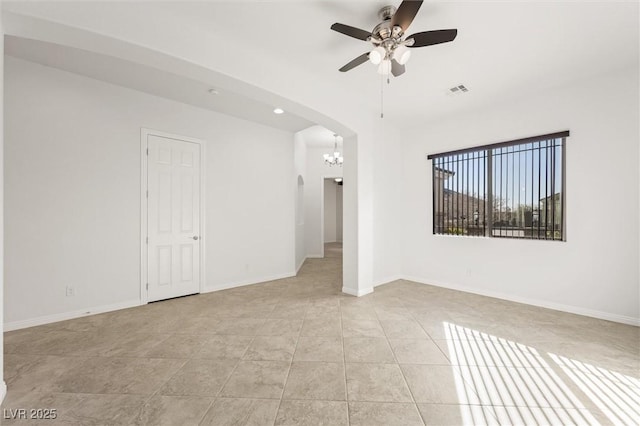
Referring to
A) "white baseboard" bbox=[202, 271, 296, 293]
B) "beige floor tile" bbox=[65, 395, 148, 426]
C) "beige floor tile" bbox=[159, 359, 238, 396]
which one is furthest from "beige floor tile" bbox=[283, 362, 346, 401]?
"white baseboard" bbox=[202, 271, 296, 293]

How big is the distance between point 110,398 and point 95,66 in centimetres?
350

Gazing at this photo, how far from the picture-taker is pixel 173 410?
171 cm

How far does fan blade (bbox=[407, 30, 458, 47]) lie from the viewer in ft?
6.88

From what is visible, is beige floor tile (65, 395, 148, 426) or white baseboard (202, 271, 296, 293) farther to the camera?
white baseboard (202, 271, 296, 293)

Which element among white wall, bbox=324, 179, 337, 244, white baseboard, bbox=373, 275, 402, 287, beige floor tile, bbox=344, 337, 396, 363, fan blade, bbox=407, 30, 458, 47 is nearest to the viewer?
fan blade, bbox=407, 30, 458, 47

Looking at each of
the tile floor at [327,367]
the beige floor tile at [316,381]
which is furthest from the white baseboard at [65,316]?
the beige floor tile at [316,381]

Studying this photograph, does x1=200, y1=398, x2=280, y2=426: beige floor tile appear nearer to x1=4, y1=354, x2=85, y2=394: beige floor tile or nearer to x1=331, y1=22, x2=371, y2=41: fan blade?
x1=4, y1=354, x2=85, y2=394: beige floor tile

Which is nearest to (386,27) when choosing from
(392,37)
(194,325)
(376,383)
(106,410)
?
(392,37)

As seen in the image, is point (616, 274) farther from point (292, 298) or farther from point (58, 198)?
point (58, 198)

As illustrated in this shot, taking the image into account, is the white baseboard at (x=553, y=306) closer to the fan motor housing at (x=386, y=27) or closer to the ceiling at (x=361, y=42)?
the ceiling at (x=361, y=42)

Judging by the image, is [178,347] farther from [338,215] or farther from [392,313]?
[338,215]

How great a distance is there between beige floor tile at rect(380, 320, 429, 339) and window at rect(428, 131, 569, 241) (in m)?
2.33

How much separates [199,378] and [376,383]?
1349mm

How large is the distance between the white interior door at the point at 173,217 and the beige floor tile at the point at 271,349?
2.12 metres
